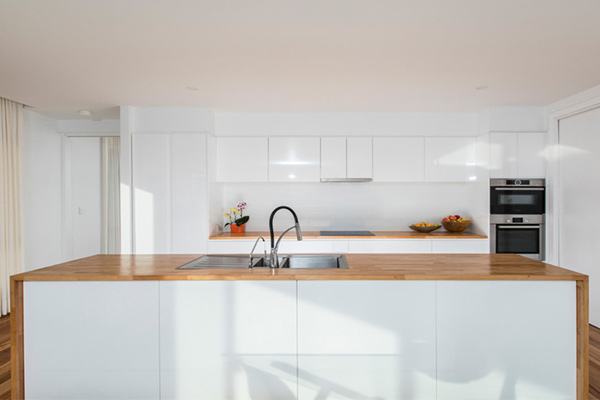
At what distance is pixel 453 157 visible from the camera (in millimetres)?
4336

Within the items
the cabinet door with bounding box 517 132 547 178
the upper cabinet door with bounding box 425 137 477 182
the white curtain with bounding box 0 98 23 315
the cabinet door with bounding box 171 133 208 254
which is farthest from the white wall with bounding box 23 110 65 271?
the cabinet door with bounding box 517 132 547 178

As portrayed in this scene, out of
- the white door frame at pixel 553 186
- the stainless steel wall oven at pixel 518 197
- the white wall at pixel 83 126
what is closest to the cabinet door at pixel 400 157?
the stainless steel wall oven at pixel 518 197

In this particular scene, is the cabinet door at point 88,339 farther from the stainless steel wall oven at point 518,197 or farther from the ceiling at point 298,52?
the stainless steel wall oven at point 518,197

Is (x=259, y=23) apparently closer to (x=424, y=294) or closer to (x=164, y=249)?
(x=424, y=294)

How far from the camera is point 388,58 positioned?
262cm

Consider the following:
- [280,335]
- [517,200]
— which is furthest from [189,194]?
[517,200]

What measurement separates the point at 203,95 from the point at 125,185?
4.64ft

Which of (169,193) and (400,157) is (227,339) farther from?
(400,157)

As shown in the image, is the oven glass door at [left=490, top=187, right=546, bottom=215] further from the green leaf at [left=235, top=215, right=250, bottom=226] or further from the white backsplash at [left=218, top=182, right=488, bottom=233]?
the green leaf at [left=235, top=215, right=250, bottom=226]

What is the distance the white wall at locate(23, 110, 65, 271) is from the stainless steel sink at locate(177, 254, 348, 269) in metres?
3.27

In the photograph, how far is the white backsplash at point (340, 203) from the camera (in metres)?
4.75

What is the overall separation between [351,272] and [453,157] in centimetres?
294

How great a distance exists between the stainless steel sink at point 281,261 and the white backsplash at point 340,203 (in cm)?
217

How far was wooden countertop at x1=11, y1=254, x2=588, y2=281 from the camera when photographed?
78.5 inches
